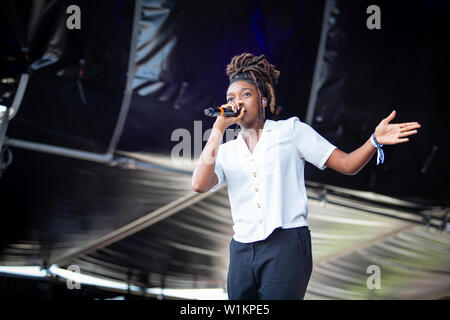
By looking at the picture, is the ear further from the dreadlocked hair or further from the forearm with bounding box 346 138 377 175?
the forearm with bounding box 346 138 377 175

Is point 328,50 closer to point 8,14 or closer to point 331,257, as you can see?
point 8,14

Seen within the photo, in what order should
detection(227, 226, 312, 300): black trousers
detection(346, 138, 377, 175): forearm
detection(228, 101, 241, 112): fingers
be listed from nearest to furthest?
detection(227, 226, 312, 300): black trousers
detection(346, 138, 377, 175): forearm
detection(228, 101, 241, 112): fingers

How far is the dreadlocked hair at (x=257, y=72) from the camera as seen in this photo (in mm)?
2006

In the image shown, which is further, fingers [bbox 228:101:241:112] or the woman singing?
fingers [bbox 228:101:241:112]

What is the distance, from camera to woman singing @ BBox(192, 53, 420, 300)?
1.68 m

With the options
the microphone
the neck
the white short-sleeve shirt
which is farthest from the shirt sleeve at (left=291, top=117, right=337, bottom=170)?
the microphone

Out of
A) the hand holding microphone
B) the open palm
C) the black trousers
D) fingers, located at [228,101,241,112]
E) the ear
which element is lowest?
the black trousers

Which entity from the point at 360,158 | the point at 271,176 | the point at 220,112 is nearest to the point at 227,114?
the point at 220,112

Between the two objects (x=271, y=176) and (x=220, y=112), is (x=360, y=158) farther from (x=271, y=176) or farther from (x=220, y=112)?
(x=220, y=112)

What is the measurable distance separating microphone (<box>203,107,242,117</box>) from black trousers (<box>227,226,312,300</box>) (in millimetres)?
500

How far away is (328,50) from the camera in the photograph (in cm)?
324

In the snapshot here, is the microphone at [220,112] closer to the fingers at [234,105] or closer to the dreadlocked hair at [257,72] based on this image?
the fingers at [234,105]

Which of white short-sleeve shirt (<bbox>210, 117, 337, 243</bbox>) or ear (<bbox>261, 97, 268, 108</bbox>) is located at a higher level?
ear (<bbox>261, 97, 268, 108</bbox>)

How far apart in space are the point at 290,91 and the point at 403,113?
944 mm
